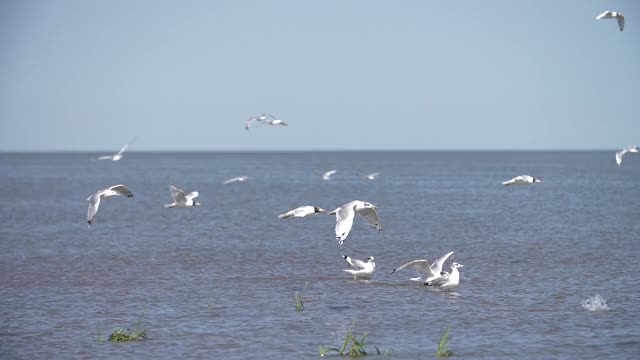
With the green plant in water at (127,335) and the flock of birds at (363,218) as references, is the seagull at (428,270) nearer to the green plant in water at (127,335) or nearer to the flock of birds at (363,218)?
the flock of birds at (363,218)

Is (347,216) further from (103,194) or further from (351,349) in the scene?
(103,194)

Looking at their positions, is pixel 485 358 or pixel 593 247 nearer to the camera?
pixel 485 358

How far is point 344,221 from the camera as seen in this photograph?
20812 millimetres

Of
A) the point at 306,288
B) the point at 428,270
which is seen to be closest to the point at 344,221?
the point at 428,270

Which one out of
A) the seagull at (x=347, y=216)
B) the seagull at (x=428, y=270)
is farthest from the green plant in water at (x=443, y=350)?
the seagull at (x=428, y=270)

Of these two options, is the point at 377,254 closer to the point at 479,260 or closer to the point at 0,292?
the point at 479,260

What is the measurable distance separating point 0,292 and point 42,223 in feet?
83.5

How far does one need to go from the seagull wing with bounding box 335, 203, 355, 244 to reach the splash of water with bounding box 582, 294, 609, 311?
201 inches

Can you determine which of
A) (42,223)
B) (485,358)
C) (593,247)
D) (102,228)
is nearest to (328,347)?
(485,358)

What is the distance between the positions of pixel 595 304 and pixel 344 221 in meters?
5.46

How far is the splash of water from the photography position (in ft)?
72.0

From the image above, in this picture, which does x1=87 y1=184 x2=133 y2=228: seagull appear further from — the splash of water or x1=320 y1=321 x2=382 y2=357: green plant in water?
the splash of water

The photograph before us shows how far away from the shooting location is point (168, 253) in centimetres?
3503

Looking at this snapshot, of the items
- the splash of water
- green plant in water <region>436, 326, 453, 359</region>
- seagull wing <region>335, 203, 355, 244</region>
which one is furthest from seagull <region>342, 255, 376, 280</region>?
green plant in water <region>436, 326, 453, 359</region>
